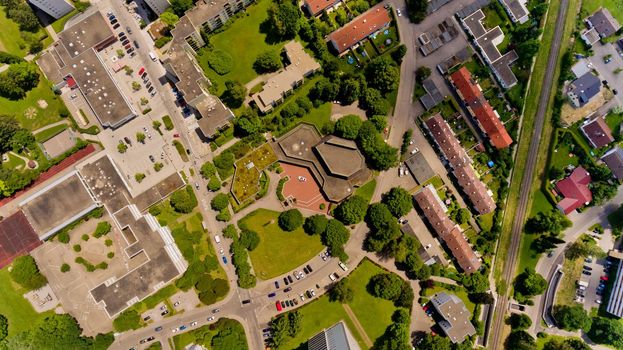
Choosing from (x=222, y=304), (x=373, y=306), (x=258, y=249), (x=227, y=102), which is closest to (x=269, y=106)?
(x=227, y=102)

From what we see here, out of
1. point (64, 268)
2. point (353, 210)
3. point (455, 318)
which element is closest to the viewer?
point (455, 318)

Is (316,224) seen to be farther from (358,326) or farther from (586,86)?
(586,86)

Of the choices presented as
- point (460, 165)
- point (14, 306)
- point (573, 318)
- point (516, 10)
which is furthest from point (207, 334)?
point (516, 10)

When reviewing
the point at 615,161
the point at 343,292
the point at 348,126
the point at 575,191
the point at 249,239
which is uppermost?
the point at 348,126

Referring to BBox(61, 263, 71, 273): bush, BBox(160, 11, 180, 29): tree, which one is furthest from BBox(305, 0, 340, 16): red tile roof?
BBox(61, 263, 71, 273): bush

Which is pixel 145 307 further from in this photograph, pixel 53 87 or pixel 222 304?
pixel 53 87

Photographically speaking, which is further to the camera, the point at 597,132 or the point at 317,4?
the point at 597,132

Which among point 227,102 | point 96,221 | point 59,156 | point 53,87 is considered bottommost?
point 96,221
